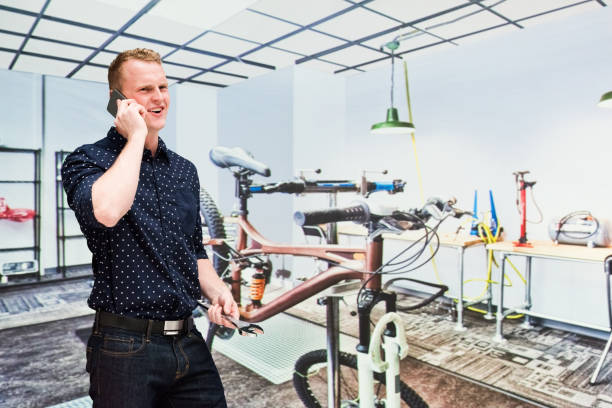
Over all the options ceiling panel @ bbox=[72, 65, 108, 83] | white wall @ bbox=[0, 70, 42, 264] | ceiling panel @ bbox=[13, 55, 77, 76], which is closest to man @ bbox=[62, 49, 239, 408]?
ceiling panel @ bbox=[13, 55, 77, 76]

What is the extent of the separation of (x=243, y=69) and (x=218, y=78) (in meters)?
0.65

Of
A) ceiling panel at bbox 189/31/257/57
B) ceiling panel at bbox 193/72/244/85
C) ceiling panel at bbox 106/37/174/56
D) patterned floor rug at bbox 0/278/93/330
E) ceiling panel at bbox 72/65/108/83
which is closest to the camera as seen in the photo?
patterned floor rug at bbox 0/278/93/330

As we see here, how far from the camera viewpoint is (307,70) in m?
5.36

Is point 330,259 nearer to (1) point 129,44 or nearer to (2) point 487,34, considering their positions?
(2) point 487,34

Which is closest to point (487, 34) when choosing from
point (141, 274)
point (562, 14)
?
point (562, 14)

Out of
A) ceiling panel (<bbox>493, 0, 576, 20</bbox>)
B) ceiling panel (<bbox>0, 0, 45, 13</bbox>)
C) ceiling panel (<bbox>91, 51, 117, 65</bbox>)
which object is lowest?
ceiling panel (<bbox>493, 0, 576, 20</bbox>)

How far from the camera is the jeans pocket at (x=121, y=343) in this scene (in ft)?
3.52

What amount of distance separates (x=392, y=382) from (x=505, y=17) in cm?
350

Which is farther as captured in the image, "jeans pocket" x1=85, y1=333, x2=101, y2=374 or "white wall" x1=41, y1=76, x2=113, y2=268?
"white wall" x1=41, y1=76, x2=113, y2=268

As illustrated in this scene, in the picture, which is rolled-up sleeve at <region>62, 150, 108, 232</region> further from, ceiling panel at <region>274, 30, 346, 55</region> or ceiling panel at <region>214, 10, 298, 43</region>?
ceiling panel at <region>274, 30, 346, 55</region>

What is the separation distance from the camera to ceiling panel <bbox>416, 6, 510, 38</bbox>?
11.9 ft

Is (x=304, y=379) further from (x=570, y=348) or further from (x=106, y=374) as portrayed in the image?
(x=570, y=348)

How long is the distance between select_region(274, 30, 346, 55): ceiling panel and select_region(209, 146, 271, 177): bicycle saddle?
2.04 meters

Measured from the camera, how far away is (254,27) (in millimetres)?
4055
